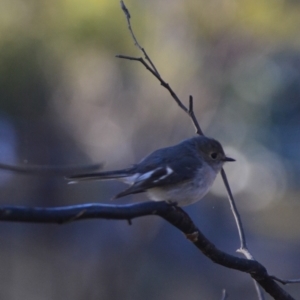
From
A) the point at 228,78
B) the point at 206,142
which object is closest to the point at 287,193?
the point at 228,78

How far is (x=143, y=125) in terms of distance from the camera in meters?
4.82

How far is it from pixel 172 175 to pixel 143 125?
3236mm

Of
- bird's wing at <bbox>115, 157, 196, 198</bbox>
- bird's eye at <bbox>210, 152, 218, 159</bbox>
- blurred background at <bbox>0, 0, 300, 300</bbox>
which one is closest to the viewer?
bird's wing at <bbox>115, 157, 196, 198</bbox>

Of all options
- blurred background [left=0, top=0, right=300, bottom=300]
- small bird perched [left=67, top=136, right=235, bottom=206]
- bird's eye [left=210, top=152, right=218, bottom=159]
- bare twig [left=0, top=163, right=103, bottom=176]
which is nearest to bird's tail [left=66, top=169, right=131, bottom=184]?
small bird perched [left=67, top=136, right=235, bottom=206]

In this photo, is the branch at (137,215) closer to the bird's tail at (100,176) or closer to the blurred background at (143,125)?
the bird's tail at (100,176)

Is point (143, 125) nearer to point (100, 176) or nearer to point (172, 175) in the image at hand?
point (172, 175)

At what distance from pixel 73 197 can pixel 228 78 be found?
6.14 ft

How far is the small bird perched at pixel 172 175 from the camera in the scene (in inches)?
60.4

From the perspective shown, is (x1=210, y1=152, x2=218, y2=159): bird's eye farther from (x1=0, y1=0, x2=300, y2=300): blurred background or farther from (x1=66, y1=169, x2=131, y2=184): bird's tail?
(x1=0, y1=0, x2=300, y2=300): blurred background

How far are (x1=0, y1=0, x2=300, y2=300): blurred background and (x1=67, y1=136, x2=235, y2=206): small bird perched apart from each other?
206 cm

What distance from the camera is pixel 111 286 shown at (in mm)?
4348

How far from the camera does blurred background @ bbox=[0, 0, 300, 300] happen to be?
173 inches

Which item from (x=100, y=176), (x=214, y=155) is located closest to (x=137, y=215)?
(x=100, y=176)

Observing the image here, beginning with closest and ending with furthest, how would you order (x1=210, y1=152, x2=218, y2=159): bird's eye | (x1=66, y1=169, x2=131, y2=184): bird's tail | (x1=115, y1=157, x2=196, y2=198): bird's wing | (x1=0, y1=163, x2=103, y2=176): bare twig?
1. (x1=0, y1=163, x2=103, y2=176): bare twig
2. (x1=66, y1=169, x2=131, y2=184): bird's tail
3. (x1=115, y1=157, x2=196, y2=198): bird's wing
4. (x1=210, y1=152, x2=218, y2=159): bird's eye
